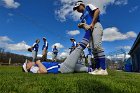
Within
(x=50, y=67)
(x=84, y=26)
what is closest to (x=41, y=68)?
(x=50, y=67)

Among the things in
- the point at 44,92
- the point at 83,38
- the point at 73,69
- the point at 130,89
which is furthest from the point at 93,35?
the point at 44,92

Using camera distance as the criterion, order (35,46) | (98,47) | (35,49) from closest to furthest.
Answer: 1. (98,47)
2. (35,49)
3. (35,46)

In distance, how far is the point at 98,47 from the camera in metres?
7.41

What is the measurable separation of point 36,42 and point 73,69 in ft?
56.1

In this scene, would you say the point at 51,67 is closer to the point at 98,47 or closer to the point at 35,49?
the point at 98,47

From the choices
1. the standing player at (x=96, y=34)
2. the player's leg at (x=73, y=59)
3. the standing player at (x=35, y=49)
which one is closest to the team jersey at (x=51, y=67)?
the player's leg at (x=73, y=59)

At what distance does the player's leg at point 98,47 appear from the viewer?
24.2 ft

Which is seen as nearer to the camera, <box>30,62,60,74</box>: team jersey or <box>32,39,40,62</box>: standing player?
<box>30,62,60,74</box>: team jersey

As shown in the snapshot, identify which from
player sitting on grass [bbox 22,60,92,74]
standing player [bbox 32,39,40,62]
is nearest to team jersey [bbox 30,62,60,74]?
player sitting on grass [bbox 22,60,92,74]

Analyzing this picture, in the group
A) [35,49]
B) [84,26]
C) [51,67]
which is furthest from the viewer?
[35,49]

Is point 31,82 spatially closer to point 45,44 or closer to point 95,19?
point 95,19

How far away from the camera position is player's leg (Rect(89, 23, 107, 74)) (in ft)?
24.2

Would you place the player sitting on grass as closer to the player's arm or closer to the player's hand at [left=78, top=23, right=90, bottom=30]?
the player's arm

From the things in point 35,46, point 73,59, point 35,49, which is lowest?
point 73,59
